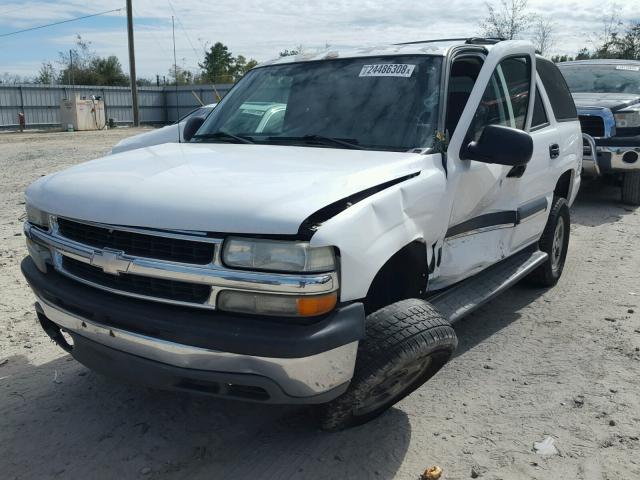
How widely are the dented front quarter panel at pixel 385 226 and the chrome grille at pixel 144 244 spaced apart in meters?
0.47

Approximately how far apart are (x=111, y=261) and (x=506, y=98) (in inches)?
109

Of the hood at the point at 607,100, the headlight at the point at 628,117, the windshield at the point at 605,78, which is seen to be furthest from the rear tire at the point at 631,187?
the windshield at the point at 605,78

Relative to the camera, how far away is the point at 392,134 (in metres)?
3.31

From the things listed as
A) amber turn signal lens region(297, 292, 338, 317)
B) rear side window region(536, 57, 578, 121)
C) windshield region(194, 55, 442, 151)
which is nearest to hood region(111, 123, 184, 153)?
windshield region(194, 55, 442, 151)

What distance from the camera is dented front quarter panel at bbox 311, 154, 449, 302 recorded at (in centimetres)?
240

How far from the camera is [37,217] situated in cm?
302

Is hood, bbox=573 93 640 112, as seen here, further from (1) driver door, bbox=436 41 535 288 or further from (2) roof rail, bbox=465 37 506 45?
(2) roof rail, bbox=465 37 506 45

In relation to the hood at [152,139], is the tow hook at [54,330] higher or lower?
lower

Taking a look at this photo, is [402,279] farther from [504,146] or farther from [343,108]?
[343,108]

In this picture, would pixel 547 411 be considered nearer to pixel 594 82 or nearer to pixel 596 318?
pixel 596 318

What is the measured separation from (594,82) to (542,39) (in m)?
16.2

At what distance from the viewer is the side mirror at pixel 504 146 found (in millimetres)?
3152

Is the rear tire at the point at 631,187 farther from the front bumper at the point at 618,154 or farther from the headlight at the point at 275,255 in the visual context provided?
the headlight at the point at 275,255

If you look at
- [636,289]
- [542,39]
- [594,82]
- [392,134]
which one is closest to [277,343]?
[392,134]
